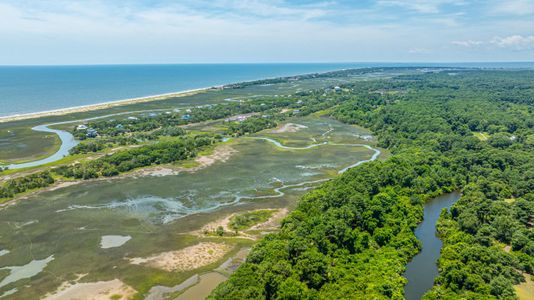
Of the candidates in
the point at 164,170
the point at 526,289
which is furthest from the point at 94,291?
the point at 526,289

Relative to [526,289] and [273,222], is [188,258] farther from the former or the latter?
[526,289]

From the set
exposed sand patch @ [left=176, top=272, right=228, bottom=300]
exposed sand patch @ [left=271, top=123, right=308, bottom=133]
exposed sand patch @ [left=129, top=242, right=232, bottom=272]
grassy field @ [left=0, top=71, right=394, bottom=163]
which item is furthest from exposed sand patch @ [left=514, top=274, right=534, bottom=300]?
grassy field @ [left=0, top=71, right=394, bottom=163]

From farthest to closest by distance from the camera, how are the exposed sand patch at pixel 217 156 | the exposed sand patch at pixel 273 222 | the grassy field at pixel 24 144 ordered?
the grassy field at pixel 24 144 < the exposed sand patch at pixel 217 156 < the exposed sand patch at pixel 273 222

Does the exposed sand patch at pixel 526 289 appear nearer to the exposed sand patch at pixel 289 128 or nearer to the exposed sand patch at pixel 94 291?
the exposed sand patch at pixel 94 291

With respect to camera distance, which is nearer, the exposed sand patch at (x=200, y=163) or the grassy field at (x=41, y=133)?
the exposed sand patch at (x=200, y=163)

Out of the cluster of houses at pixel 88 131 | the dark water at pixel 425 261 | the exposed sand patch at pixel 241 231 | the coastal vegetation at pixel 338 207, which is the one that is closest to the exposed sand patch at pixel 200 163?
the coastal vegetation at pixel 338 207

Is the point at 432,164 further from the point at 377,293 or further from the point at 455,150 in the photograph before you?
the point at 377,293
